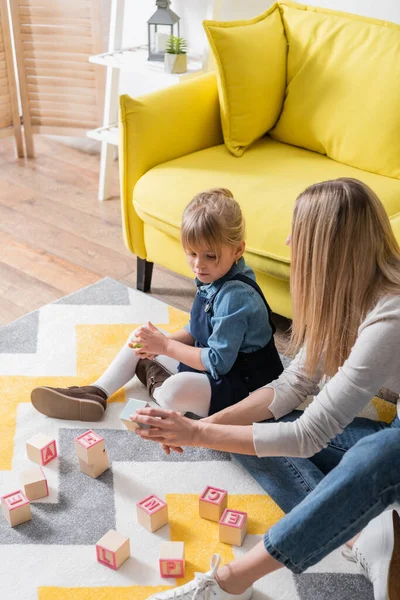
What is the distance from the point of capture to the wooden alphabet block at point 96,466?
180 centimetres

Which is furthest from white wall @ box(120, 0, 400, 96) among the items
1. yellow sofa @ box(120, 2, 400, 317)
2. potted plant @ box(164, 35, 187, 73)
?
yellow sofa @ box(120, 2, 400, 317)

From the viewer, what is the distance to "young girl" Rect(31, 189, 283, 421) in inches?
71.5

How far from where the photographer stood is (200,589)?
4.70 feet

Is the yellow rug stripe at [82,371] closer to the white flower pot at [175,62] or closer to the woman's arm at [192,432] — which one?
the woman's arm at [192,432]

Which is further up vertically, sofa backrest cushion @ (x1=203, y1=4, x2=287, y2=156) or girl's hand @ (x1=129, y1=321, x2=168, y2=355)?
sofa backrest cushion @ (x1=203, y1=4, x2=287, y2=156)

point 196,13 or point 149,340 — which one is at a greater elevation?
point 196,13

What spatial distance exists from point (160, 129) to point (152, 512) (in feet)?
4.27

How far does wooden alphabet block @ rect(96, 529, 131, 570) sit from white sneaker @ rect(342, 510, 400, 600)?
1.59 feet

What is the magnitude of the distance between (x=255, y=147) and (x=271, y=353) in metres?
0.97

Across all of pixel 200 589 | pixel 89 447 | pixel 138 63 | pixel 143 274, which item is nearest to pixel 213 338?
pixel 89 447

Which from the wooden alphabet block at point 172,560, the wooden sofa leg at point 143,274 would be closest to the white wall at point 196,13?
the wooden sofa leg at point 143,274

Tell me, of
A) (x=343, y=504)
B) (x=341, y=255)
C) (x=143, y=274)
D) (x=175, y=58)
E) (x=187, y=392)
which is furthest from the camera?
(x=175, y=58)

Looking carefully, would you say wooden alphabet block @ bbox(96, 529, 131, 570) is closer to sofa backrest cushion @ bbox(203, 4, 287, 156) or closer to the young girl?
the young girl

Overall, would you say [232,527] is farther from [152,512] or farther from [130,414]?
[130,414]
